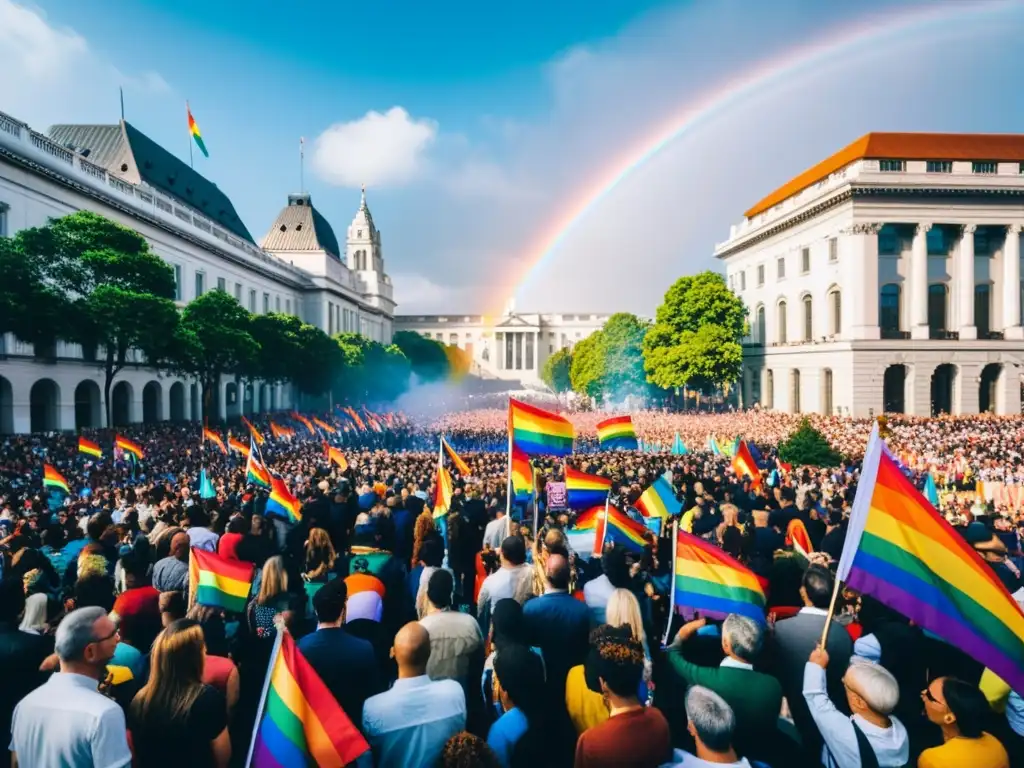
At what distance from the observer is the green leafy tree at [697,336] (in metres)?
52.4

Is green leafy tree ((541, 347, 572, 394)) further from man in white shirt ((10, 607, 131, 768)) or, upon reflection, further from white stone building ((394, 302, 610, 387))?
man in white shirt ((10, 607, 131, 768))

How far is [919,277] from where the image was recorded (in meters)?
44.3

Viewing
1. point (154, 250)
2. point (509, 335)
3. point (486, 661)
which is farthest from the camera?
point (509, 335)

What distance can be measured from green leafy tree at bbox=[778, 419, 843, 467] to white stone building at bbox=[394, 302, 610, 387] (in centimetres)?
11141

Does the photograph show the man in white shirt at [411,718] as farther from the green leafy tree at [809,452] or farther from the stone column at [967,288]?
the stone column at [967,288]

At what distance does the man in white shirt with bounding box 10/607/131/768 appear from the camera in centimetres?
307

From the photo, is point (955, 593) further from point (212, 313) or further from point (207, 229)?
point (207, 229)

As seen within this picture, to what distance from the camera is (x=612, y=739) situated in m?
3.18

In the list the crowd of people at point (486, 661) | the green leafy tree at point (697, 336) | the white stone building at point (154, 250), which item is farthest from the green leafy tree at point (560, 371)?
the crowd of people at point (486, 661)

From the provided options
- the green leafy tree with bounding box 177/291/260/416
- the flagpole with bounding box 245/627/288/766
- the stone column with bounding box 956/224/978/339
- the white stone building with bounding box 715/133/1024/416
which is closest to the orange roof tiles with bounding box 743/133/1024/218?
the white stone building with bounding box 715/133/1024/416

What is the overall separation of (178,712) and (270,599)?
2.06 m

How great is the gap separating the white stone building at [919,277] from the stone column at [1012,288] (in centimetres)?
7

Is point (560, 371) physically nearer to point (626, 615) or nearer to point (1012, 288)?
point (1012, 288)

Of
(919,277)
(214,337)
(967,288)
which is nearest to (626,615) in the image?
(214,337)
